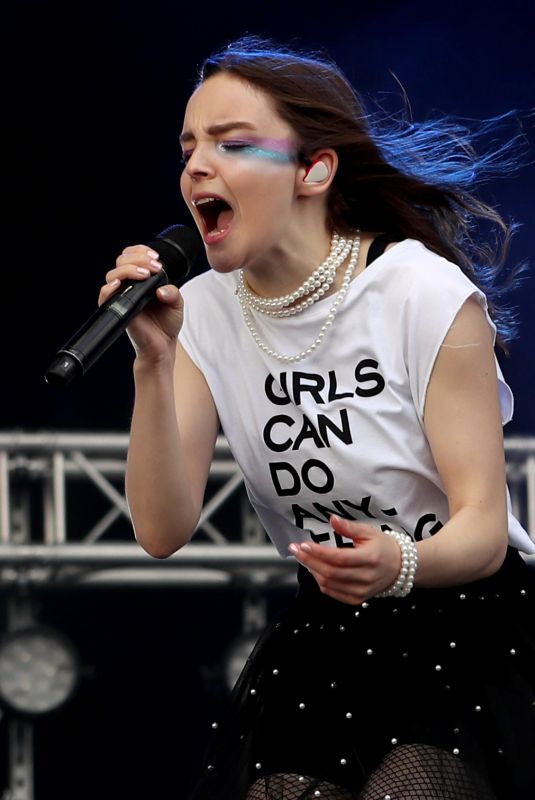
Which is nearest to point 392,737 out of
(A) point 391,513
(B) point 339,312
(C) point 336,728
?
(C) point 336,728

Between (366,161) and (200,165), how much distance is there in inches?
10.3

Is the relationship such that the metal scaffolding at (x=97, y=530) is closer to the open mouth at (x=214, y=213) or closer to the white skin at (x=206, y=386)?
the white skin at (x=206, y=386)

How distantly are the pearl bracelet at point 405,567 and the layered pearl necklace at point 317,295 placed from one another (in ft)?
1.21

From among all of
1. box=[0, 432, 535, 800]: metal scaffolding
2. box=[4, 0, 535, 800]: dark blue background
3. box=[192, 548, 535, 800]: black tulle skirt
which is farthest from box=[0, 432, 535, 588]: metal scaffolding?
box=[192, 548, 535, 800]: black tulle skirt

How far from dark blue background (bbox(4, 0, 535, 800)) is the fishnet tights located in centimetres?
206

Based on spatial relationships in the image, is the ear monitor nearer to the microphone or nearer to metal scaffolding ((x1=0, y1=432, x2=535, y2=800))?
the microphone

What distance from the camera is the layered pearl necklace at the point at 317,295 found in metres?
1.79

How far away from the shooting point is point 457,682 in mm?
1674

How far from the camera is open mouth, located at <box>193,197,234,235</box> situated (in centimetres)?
173

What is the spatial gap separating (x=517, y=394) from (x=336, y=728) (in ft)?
6.69

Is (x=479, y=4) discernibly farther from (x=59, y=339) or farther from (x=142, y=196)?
(x=59, y=339)

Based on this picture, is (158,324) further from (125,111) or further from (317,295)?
(125,111)

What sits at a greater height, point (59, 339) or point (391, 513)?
point (59, 339)

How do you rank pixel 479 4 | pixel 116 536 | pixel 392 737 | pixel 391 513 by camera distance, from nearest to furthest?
pixel 392 737 < pixel 391 513 < pixel 479 4 < pixel 116 536
